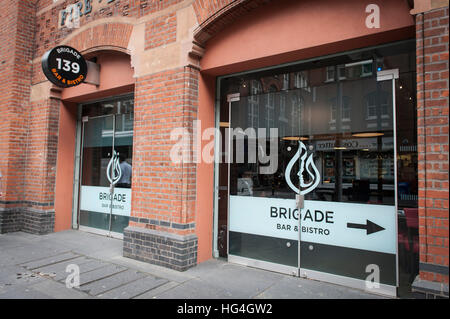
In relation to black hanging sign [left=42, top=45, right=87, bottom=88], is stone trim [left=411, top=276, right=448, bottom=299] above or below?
below

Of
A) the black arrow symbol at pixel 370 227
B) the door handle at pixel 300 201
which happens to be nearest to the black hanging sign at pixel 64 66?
the door handle at pixel 300 201

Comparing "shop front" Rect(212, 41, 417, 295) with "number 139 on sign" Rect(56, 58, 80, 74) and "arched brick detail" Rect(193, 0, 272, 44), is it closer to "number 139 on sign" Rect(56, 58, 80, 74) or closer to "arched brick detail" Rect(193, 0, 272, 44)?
"arched brick detail" Rect(193, 0, 272, 44)

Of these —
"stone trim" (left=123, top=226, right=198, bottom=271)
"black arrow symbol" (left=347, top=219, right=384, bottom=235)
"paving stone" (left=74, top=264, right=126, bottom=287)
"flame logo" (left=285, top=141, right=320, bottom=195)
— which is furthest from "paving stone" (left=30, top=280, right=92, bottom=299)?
"black arrow symbol" (left=347, top=219, right=384, bottom=235)

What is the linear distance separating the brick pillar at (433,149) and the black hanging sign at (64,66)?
6.30m

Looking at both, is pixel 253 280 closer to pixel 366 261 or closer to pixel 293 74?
pixel 366 261

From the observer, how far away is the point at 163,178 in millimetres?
5426

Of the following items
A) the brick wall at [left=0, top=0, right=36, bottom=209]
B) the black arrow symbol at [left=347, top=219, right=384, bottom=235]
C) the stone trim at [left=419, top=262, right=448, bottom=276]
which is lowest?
the stone trim at [left=419, top=262, right=448, bottom=276]

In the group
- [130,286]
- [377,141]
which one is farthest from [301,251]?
[130,286]

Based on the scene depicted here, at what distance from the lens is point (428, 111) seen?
320 centimetres

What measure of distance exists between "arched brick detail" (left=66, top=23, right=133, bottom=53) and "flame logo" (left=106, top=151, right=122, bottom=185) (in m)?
2.55

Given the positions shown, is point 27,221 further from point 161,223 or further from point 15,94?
point 161,223

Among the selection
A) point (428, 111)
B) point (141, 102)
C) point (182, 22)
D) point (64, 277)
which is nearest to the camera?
point (428, 111)

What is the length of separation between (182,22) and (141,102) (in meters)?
1.64

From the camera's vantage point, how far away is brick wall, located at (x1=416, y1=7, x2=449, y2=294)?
3.09 m
